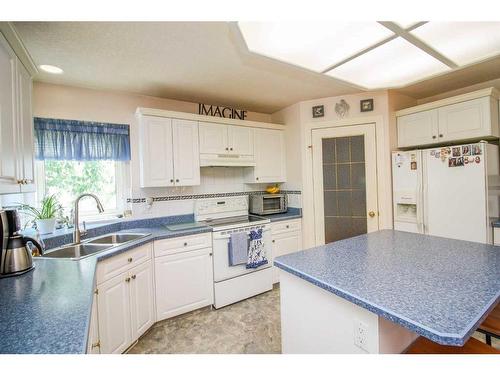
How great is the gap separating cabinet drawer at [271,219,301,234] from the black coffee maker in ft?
7.21

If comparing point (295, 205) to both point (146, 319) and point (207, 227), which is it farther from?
point (146, 319)

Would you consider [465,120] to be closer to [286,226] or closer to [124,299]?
[286,226]

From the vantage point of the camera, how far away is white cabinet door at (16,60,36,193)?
1429 millimetres

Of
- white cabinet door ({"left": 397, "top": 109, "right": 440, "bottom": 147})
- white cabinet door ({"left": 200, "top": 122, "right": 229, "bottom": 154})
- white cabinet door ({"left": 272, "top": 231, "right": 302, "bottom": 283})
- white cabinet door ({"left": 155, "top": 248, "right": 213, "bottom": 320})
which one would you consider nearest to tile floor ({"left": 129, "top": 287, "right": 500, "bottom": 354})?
white cabinet door ({"left": 155, "top": 248, "right": 213, "bottom": 320})

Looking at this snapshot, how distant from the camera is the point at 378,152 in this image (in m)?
2.83

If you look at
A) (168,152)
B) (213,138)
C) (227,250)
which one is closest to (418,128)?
(213,138)

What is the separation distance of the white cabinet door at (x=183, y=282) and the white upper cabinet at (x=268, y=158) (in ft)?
4.07

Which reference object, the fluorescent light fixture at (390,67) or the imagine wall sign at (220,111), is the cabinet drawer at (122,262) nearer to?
the imagine wall sign at (220,111)

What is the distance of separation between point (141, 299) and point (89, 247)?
611 mm

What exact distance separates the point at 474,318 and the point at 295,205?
256 centimetres

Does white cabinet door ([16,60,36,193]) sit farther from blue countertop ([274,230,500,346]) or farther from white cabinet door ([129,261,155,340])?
blue countertop ([274,230,500,346])

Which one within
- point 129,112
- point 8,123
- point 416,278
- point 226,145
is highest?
point 129,112

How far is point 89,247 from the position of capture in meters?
2.00

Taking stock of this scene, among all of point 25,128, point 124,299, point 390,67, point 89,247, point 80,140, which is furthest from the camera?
point 80,140
